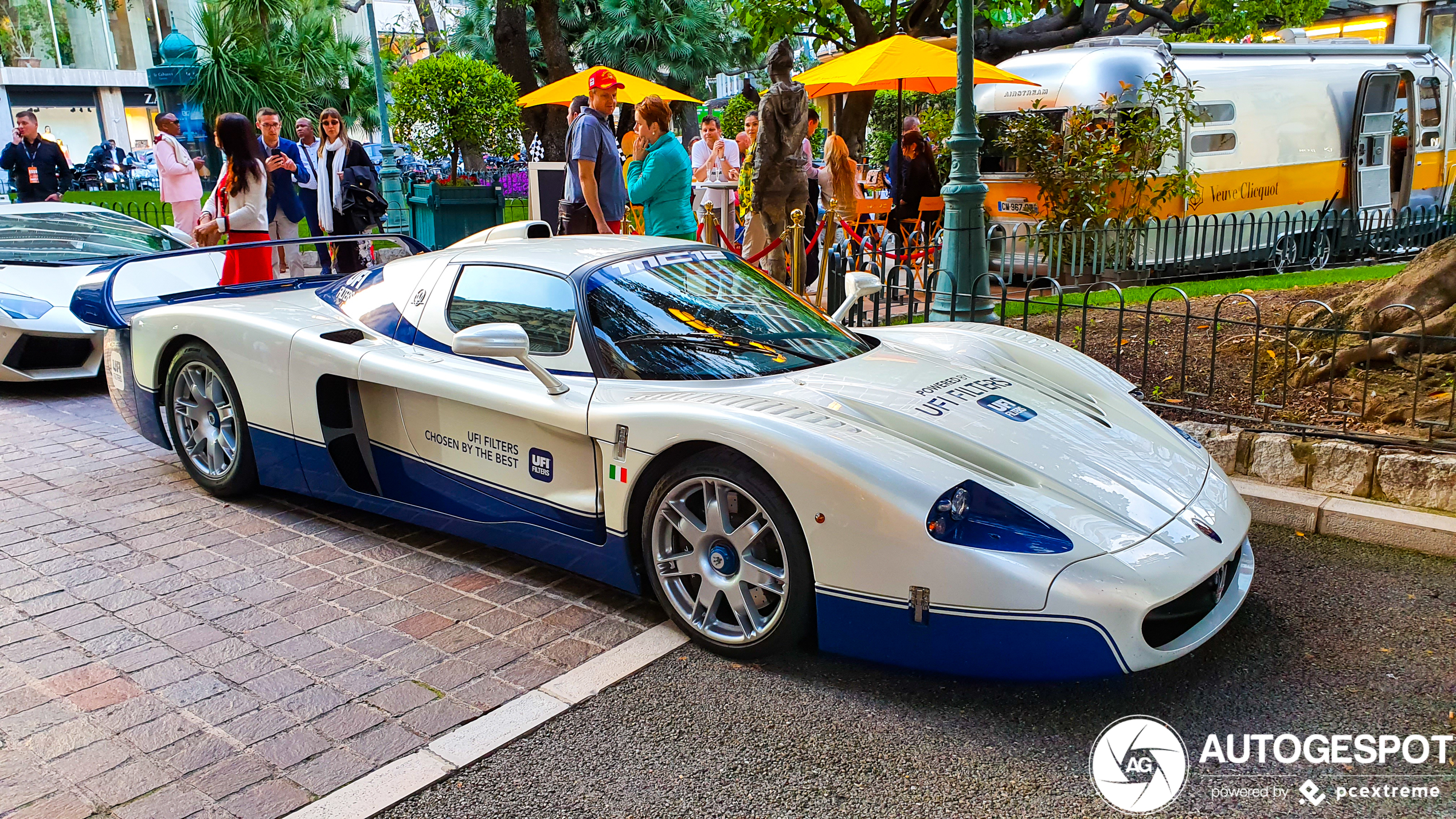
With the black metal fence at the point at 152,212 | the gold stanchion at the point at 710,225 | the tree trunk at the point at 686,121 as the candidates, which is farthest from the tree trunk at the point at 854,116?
the black metal fence at the point at 152,212

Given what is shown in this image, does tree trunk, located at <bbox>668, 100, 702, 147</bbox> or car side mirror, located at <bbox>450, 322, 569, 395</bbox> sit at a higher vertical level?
tree trunk, located at <bbox>668, 100, 702, 147</bbox>

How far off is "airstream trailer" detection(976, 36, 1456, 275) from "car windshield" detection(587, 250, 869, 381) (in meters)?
7.39

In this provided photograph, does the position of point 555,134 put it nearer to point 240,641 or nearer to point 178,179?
point 178,179

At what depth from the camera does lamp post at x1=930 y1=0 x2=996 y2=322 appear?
6.55m

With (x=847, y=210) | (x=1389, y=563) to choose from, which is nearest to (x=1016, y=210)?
(x=847, y=210)

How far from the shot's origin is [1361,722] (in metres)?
2.90

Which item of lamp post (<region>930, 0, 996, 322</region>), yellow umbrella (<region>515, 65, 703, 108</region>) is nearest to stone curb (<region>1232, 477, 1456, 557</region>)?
lamp post (<region>930, 0, 996, 322</region>)

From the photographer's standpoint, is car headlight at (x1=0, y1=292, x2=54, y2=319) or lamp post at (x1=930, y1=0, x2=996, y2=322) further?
car headlight at (x1=0, y1=292, x2=54, y2=319)

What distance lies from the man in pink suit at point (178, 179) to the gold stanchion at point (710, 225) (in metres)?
5.11

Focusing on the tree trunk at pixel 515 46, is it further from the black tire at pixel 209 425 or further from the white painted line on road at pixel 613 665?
the white painted line on road at pixel 613 665

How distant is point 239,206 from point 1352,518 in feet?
23.7

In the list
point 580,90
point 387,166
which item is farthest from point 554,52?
point 580,90

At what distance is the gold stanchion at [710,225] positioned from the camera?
35.2 feet

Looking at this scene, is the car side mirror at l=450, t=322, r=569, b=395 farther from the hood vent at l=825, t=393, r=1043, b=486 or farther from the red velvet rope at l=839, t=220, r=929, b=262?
the red velvet rope at l=839, t=220, r=929, b=262
